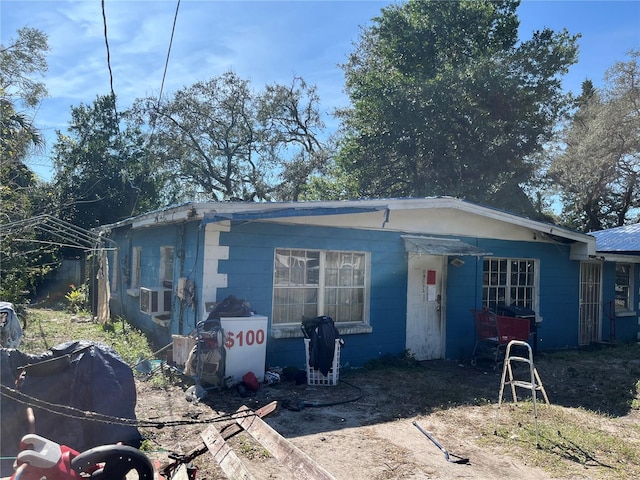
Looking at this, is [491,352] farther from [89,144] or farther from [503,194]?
[89,144]

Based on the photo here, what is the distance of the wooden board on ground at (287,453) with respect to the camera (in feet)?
10.1

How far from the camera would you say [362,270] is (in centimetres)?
915

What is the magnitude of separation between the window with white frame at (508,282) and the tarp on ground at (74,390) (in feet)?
26.5

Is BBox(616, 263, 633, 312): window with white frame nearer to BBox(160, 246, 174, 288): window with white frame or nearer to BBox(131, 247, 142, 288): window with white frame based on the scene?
BBox(160, 246, 174, 288): window with white frame

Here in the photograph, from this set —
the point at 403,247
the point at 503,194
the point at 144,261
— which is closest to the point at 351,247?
the point at 403,247

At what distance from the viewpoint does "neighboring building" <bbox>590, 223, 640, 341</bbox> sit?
43.3 ft

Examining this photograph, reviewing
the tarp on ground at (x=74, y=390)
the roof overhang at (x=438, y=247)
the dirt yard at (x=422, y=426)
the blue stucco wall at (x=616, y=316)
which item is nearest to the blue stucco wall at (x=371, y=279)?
the roof overhang at (x=438, y=247)

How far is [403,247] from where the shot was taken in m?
9.45

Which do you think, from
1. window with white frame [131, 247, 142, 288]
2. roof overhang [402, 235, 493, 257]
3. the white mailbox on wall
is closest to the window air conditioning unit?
the white mailbox on wall

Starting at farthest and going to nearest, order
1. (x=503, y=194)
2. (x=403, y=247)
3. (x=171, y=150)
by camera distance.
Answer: (x=171, y=150) → (x=503, y=194) → (x=403, y=247)

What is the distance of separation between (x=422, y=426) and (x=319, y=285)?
3.23m

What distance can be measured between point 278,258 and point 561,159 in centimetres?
1999

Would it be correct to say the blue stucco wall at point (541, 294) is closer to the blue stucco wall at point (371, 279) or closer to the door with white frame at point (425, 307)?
the blue stucco wall at point (371, 279)

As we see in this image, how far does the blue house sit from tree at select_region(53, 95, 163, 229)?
12322mm
